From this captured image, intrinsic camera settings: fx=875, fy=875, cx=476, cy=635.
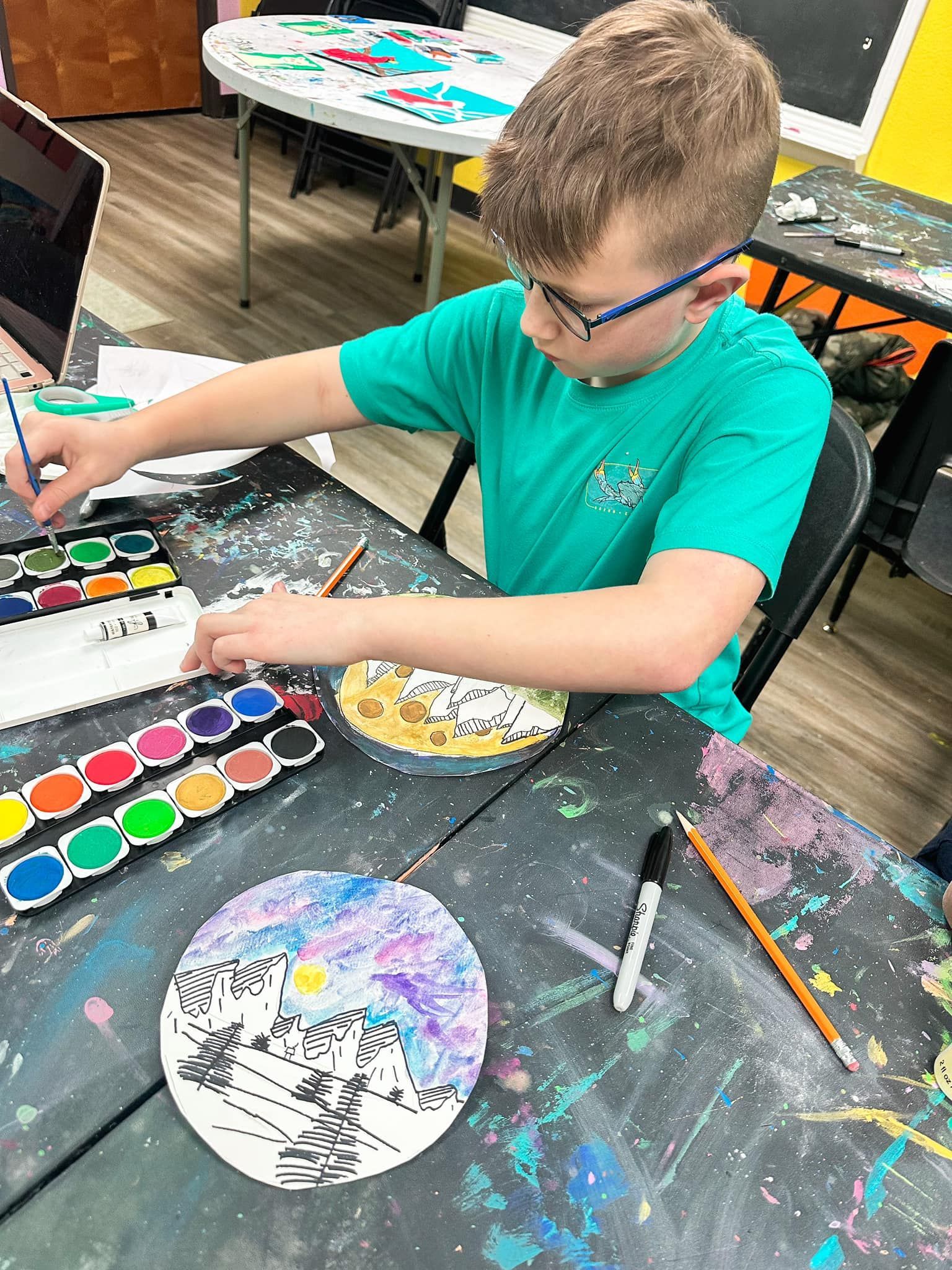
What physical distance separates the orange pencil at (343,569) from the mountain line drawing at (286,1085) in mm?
365

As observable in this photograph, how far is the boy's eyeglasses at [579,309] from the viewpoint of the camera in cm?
66

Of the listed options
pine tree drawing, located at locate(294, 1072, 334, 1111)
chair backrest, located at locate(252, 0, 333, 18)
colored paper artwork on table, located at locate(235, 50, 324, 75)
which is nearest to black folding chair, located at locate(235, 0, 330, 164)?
chair backrest, located at locate(252, 0, 333, 18)

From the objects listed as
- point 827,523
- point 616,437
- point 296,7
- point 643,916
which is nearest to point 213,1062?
point 643,916

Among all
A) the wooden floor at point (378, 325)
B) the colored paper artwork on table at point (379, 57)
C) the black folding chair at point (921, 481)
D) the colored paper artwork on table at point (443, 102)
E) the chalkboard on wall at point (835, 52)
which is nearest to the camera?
the black folding chair at point (921, 481)

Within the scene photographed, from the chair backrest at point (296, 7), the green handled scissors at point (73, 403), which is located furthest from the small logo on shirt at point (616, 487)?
the chair backrest at point (296, 7)

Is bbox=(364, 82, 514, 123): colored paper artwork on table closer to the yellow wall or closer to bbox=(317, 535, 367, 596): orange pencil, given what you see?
the yellow wall

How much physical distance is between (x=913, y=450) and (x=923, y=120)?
5.25 feet

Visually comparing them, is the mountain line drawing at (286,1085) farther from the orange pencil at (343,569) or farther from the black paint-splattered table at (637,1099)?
the orange pencil at (343,569)

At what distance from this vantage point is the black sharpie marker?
21.8 inches

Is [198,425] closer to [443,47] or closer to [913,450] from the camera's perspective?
[913,450]

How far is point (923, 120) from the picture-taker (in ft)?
8.44

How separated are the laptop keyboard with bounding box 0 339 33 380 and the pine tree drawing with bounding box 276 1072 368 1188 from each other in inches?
33.4

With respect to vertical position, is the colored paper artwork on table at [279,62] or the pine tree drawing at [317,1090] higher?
the colored paper artwork on table at [279,62]

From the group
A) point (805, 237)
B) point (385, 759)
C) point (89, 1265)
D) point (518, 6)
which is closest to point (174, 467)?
point (385, 759)
